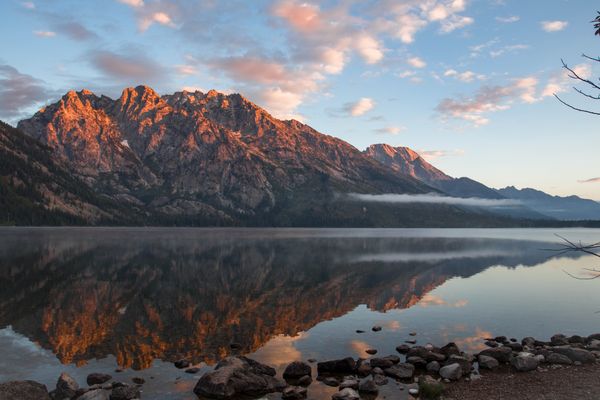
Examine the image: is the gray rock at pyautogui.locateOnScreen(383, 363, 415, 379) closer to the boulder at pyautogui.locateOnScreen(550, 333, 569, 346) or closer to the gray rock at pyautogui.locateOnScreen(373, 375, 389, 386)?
the gray rock at pyautogui.locateOnScreen(373, 375, 389, 386)

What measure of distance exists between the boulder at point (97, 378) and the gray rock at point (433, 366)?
2502 cm

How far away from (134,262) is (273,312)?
236 feet

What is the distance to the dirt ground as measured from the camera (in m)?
28.8

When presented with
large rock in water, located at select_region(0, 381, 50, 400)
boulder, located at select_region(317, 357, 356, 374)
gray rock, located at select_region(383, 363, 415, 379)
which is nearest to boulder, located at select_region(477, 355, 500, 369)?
gray rock, located at select_region(383, 363, 415, 379)

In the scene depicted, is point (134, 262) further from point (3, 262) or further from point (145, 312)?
point (145, 312)

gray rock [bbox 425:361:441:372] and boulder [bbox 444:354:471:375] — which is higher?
boulder [bbox 444:354:471:375]

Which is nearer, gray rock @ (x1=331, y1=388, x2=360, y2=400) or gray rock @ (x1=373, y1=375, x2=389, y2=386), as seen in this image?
gray rock @ (x1=331, y1=388, x2=360, y2=400)

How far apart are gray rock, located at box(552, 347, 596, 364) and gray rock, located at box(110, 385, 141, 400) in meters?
35.1

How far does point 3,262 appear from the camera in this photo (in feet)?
349

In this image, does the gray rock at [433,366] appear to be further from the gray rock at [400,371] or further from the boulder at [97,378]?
the boulder at [97,378]

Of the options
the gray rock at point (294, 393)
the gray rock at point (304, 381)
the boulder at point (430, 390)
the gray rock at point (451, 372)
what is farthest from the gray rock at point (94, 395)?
the gray rock at point (451, 372)

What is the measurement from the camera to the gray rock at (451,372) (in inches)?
1330

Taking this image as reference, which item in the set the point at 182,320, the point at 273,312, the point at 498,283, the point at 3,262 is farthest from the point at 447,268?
the point at 3,262

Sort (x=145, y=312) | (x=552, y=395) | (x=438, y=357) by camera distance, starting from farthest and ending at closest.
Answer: (x=145, y=312), (x=438, y=357), (x=552, y=395)
